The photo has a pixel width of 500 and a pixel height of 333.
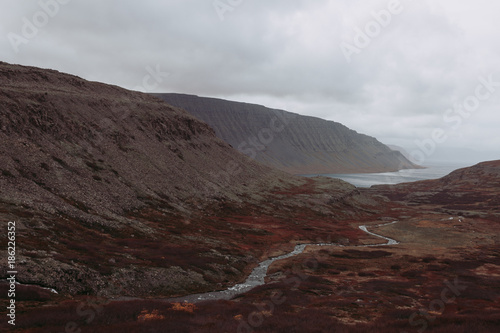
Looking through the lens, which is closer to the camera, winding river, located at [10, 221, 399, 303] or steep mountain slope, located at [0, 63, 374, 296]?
winding river, located at [10, 221, 399, 303]

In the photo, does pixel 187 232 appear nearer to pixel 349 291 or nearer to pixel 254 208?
pixel 349 291

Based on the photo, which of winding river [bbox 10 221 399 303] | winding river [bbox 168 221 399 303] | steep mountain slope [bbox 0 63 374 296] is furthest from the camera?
steep mountain slope [bbox 0 63 374 296]

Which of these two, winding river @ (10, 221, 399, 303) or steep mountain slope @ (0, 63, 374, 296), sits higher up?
steep mountain slope @ (0, 63, 374, 296)

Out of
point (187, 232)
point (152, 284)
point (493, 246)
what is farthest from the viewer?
point (493, 246)

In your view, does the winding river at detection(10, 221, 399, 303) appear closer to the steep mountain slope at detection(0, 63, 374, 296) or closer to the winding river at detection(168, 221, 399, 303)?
the winding river at detection(168, 221, 399, 303)

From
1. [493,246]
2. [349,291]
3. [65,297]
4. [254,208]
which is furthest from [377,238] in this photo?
[65,297]

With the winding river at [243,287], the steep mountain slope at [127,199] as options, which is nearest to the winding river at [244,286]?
the winding river at [243,287]

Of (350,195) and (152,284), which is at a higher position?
(350,195)

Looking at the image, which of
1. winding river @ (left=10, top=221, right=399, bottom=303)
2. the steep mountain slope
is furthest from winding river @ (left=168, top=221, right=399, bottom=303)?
the steep mountain slope

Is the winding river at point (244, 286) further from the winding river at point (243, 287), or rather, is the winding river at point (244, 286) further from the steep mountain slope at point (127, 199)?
the steep mountain slope at point (127, 199)
